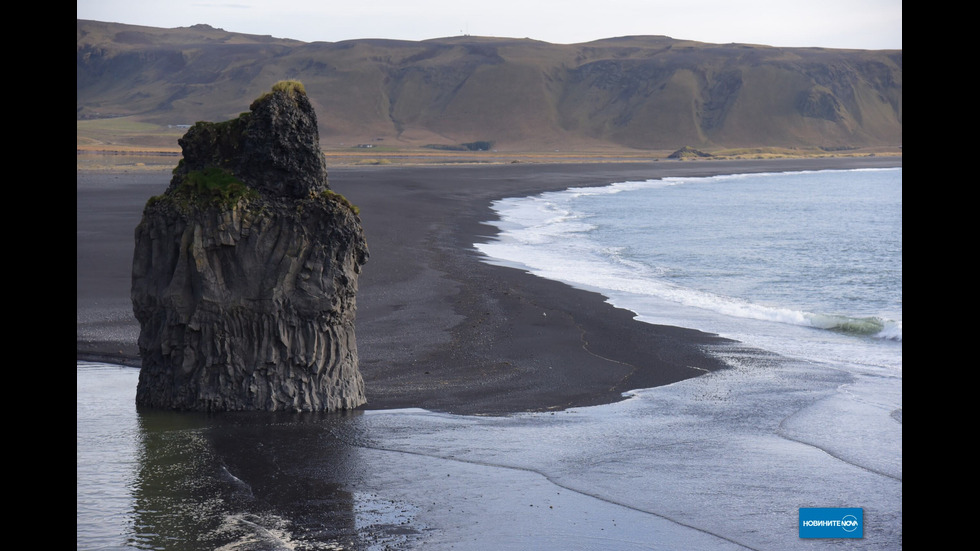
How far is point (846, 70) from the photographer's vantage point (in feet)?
621

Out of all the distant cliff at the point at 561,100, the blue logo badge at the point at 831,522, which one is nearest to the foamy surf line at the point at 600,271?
the blue logo badge at the point at 831,522

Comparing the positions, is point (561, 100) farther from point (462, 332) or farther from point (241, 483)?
point (241, 483)

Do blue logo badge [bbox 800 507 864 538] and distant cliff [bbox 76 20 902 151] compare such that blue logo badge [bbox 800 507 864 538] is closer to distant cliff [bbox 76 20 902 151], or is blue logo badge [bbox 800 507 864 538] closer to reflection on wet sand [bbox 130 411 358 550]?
reflection on wet sand [bbox 130 411 358 550]

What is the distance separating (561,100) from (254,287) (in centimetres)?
18514

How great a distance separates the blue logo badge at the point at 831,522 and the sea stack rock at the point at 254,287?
5.13m

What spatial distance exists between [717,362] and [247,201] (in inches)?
289

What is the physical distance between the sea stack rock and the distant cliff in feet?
468

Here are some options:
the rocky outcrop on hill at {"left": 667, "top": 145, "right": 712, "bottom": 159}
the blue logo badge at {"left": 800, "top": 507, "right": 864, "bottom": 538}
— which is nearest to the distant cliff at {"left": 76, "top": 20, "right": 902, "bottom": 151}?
the rocky outcrop on hill at {"left": 667, "top": 145, "right": 712, "bottom": 159}

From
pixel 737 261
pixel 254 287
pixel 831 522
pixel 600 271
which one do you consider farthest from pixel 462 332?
pixel 737 261

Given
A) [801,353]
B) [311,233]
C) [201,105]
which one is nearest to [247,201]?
[311,233]

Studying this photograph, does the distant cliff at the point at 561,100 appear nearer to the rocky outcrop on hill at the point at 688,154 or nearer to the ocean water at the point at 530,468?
the rocky outcrop on hill at the point at 688,154

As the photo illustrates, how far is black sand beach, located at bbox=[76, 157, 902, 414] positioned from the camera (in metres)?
11.2

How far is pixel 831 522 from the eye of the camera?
7.00 meters
